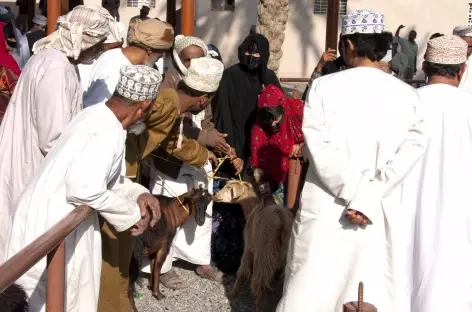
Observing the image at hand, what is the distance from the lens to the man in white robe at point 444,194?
508 centimetres

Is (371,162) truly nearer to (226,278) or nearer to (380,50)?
(380,50)

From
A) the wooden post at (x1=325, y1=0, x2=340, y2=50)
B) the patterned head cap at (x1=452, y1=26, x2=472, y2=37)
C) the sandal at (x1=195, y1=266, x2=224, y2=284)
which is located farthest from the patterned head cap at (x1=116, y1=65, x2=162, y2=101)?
the wooden post at (x1=325, y1=0, x2=340, y2=50)

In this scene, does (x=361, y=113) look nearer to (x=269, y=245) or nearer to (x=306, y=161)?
(x=306, y=161)

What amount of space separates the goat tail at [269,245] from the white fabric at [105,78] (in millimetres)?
1517

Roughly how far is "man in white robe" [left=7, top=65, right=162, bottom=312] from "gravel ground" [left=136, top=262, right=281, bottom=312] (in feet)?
7.69

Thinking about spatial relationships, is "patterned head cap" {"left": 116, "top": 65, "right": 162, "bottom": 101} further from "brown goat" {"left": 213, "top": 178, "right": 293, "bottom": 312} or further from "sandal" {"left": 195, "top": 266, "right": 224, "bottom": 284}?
"sandal" {"left": 195, "top": 266, "right": 224, "bottom": 284}

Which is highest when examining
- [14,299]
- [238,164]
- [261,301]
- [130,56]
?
[130,56]

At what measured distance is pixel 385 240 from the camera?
4.57m

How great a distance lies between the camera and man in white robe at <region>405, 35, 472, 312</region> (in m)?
5.08

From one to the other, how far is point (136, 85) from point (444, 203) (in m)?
2.07

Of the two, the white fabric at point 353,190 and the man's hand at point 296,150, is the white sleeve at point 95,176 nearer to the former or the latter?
the white fabric at point 353,190

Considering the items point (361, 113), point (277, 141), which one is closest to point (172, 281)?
point (277, 141)

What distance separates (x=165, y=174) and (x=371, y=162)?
8.79ft

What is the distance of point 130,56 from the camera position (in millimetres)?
5770
